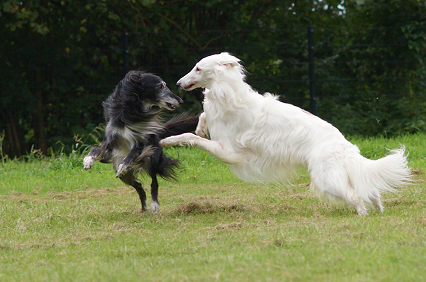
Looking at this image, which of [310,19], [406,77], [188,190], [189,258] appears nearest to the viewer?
[189,258]

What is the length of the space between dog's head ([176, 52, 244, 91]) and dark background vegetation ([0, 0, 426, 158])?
5.16m

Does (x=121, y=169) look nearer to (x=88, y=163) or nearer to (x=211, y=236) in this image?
(x=88, y=163)

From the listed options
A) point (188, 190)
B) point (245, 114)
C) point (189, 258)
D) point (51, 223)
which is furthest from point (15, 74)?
point (189, 258)

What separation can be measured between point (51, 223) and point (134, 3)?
7.06 metres

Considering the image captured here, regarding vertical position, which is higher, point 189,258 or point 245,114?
point 245,114

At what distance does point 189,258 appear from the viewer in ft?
11.3

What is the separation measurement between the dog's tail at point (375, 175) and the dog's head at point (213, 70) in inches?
54.8

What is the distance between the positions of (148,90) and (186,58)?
5.43 metres

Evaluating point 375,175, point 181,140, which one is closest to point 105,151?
point 181,140

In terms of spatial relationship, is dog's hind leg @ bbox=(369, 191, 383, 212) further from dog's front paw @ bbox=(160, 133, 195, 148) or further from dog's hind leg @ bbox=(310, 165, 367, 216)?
dog's front paw @ bbox=(160, 133, 195, 148)

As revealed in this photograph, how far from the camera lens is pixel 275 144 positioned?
4906mm

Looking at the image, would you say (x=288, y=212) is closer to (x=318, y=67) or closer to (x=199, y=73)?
(x=199, y=73)

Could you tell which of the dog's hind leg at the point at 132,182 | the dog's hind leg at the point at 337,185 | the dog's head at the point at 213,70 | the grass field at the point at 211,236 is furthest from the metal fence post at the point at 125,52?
the dog's hind leg at the point at 337,185

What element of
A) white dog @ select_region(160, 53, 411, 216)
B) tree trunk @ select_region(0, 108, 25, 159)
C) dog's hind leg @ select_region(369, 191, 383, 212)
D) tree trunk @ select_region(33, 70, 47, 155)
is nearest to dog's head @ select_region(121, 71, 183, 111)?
white dog @ select_region(160, 53, 411, 216)
